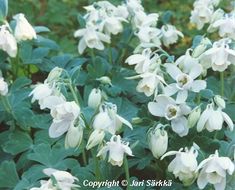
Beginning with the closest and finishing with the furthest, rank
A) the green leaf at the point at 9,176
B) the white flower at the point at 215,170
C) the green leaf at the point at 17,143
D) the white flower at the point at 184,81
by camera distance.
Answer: the white flower at the point at 215,170 < the white flower at the point at 184,81 < the green leaf at the point at 9,176 < the green leaf at the point at 17,143

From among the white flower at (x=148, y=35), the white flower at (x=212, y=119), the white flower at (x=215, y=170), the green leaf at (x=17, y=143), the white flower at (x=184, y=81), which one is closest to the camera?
the white flower at (x=215, y=170)

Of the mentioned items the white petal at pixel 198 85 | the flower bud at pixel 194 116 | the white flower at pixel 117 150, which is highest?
Answer: the white petal at pixel 198 85

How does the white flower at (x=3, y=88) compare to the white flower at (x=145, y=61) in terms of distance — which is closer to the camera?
the white flower at (x=145, y=61)

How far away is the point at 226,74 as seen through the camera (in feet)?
8.72

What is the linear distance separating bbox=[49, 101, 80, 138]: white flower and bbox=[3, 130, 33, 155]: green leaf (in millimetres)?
367

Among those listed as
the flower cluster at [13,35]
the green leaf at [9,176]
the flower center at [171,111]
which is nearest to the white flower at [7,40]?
the flower cluster at [13,35]

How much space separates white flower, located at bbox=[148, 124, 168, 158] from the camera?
167cm

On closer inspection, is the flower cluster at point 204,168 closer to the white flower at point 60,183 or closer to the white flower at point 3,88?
the white flower at point 60,183

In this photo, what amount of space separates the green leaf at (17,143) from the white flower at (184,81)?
572 millimetres

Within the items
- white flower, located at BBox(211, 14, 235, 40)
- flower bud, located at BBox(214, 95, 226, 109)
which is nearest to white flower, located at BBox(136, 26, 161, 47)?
white flower, located at BBox(211, 14, 235, 40)

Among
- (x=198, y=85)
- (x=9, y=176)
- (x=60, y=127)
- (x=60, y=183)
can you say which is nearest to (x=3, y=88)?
(x=9, y=176)

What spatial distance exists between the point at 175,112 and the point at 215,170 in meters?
0.26

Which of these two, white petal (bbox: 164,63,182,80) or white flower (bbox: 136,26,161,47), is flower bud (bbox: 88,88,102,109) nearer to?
white petal (bbox: 164,63,182,80)

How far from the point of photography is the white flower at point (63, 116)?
1.60 meters
